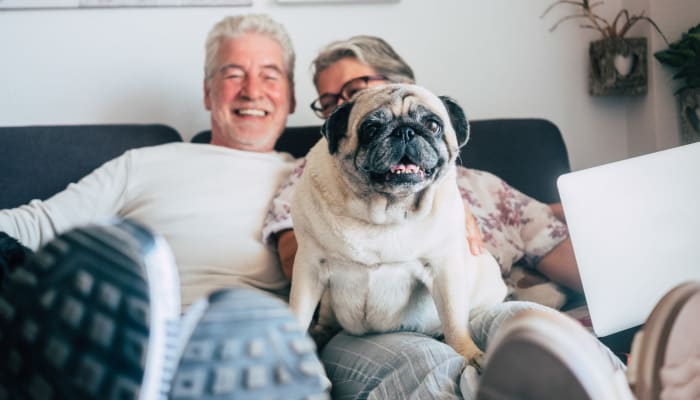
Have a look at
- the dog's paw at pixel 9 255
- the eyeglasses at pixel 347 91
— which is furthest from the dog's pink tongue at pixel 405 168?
the dog's paw at pixel 9 255

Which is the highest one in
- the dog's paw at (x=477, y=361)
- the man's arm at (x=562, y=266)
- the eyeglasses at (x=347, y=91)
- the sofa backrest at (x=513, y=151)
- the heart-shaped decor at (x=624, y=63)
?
the eyeglasses at (x=347, y=91)

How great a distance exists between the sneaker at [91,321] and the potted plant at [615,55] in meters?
1.95

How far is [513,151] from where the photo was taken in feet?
5.66

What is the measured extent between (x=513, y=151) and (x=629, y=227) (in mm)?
811

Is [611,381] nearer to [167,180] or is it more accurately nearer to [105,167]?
[167,180]

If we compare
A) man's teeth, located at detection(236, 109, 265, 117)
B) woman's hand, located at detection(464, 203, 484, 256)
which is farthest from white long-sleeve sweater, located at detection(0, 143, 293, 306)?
woman's hand, located at detection(464, 203, 484, 256)

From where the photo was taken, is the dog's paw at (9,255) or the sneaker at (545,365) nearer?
the sneaker at (545,365)

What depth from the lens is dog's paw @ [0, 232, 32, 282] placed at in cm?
92

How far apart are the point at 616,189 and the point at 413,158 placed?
0.33 metres

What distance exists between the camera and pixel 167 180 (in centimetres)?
148

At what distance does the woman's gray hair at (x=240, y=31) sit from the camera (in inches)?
62.4

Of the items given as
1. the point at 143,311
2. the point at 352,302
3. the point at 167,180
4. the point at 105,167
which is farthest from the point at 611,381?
the point at 105,167

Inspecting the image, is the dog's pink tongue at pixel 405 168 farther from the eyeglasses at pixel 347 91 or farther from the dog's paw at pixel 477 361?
the eyeglasses at pixel 347 91

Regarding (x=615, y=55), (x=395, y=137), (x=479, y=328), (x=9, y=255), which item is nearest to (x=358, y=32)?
(x=615, y=55)
